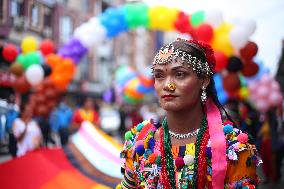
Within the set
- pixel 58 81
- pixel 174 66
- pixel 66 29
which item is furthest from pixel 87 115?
pixel 66 29

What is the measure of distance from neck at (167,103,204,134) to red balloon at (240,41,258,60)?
482 centimetres

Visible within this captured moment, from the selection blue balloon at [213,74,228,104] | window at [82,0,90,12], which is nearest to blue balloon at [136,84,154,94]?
blue balloon at [213,74,228,104]

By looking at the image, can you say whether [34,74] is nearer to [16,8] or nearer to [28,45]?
[28,45]

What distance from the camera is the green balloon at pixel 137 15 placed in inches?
334

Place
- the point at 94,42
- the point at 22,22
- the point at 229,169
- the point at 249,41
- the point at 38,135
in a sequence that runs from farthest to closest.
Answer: the point at 94,42 < the point at 22,22 < the point at 249,41 < the point at 38,135 < the point at 229,169

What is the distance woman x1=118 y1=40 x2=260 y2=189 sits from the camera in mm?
2104

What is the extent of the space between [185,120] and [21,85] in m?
6.52

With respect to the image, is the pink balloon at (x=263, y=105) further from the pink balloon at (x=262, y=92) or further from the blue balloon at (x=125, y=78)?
the blue balloon at (x=125, y=78)

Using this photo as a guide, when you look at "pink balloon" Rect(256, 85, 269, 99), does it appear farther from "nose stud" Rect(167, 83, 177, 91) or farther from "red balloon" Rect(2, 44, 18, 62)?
"nose stud" Rect(167, 83, 177, 91)

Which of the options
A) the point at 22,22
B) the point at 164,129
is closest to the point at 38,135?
the point at 22,22

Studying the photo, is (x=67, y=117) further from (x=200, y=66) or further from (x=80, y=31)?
(x=200, y=66)

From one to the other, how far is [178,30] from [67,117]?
3.30 metres

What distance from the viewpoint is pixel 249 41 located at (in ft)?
22.8

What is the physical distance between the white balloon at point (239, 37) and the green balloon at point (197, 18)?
0.88 m
